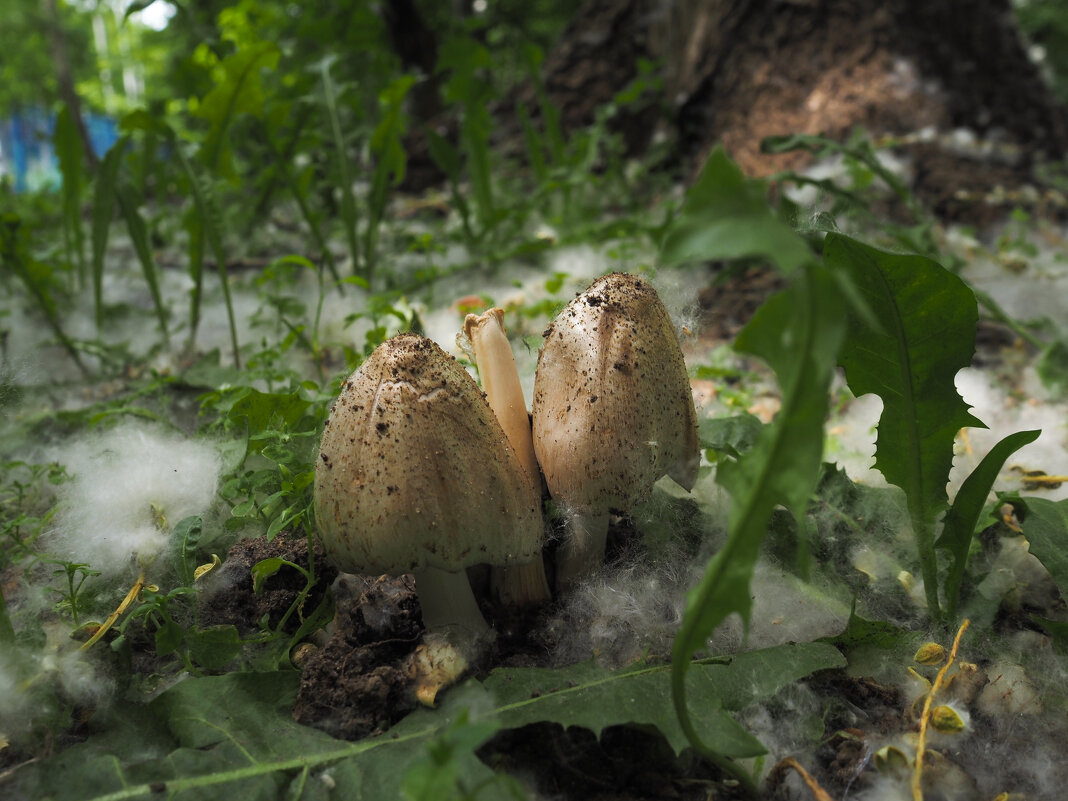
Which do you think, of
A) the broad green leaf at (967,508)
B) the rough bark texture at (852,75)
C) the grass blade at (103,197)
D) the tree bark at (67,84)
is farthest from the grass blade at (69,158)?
the broad green leaf at (967,508)

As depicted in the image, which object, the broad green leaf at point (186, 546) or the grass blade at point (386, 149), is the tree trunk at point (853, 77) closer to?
the grass blade at point (386, 149)

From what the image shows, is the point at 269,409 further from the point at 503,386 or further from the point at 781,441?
the point at 781,441

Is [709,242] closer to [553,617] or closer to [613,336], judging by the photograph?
[613,336]

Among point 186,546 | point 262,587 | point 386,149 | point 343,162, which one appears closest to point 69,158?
point 343,162

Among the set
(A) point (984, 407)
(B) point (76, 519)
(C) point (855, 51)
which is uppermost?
(C) point (855, 51)

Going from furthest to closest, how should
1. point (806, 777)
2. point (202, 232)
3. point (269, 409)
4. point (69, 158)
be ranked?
point (69, 158) → point (202, 232) → point (269, 409) → point (806, 777)

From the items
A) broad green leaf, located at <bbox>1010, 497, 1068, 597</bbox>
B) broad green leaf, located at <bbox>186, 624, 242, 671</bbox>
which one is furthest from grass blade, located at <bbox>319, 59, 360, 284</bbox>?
broad green leaf, located at <bbox>1010, 497, 1068, 597</bbox>

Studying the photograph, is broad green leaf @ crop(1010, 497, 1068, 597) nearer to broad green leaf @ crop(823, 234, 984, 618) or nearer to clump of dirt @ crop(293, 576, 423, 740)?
broad green leaf @ crop(823, 234, 984, 618)

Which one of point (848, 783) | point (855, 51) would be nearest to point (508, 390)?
point (848, 783)
